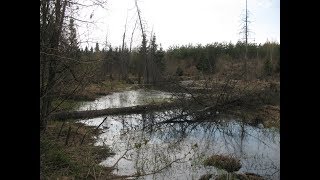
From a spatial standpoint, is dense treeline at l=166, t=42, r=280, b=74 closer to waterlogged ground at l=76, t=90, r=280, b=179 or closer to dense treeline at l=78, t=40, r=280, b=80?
dense treeline at l=78, t=40, r=280, b=80

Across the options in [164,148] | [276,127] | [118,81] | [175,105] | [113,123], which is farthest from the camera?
[118,81]

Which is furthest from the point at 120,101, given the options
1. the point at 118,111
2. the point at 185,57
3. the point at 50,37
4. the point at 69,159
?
the point at 50,37

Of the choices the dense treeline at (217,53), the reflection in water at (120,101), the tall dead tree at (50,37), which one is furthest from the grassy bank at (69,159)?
the dense treeline at (217,53)

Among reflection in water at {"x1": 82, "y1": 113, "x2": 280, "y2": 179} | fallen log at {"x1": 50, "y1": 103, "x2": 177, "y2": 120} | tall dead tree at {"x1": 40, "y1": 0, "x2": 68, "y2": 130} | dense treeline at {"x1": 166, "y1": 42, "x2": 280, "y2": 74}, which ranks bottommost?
reflection in water at {"x1": 82, "y1": 113, "x2": 280, "y2": 179}

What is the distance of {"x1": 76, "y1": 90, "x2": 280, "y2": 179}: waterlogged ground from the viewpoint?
258 inches

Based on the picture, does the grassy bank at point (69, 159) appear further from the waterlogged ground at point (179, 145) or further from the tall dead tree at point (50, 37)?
the tall dead tree at point (50, 37)

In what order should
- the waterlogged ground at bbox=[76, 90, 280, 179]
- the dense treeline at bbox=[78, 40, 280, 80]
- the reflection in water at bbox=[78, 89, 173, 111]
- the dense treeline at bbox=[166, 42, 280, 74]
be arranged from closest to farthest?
1. the waterlogged ground at bbox=[76, 90, 280, 179]
2. the reflection in water at bbox=[78, 89, 173, 111]
3. the dense treeline at bbox=[166, 42, 280, 74]
4. the dense treeline at bbox=[78, 40, 280, 80]

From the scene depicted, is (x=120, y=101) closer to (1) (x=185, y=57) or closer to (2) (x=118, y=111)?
(2) (x=118, y=111)

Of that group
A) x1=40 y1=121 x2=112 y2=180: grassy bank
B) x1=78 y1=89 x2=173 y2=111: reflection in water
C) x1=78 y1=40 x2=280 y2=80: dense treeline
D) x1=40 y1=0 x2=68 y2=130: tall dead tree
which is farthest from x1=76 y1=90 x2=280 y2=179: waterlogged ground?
x1=78 y1=40 x2=280 y2=80: dense treeline

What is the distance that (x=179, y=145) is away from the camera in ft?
27.9

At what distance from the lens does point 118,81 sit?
1894cm
